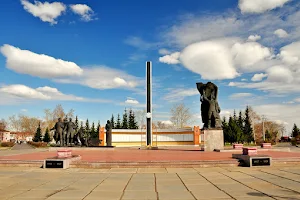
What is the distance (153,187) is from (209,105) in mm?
17702

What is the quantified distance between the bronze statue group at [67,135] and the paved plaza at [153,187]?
17828mm

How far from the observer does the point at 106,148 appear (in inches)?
1166

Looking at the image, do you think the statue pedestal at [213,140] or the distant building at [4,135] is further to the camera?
the distant building at [4,135]

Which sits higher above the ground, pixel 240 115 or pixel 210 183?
pixel 240 115

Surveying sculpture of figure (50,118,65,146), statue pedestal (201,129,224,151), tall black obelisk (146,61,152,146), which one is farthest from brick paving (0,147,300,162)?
tall black obelisk (146,61,152,146)

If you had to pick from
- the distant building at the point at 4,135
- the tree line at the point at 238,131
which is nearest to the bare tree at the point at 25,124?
the distant building at the point at 4,135

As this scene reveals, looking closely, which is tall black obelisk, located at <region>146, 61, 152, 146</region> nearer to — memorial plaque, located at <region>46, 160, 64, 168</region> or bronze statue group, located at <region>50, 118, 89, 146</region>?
bronze statue group, located at <region>50, 118, 89, 146</region>

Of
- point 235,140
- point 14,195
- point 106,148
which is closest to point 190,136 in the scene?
point 235,140

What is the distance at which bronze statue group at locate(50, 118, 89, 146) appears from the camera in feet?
92.5

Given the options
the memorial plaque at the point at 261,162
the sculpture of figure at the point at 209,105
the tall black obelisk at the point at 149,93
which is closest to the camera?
the memorial plaque at the point at 261,162

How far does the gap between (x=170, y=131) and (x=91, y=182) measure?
134 feet

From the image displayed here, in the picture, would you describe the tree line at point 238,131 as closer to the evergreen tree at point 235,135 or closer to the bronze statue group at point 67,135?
the evergreen tree at point 235,135

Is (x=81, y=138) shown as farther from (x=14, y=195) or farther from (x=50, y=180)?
(x=14, y=195)

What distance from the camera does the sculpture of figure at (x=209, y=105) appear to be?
971 inches
